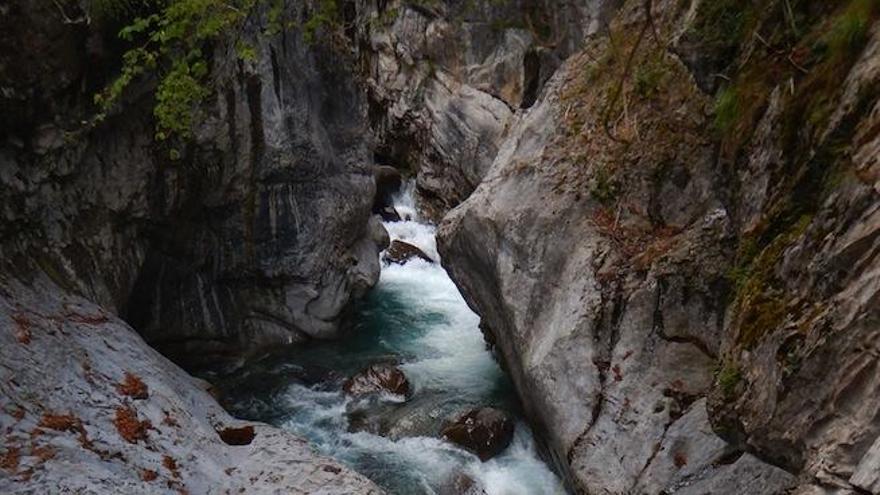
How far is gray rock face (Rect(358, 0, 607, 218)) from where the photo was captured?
25078 mm

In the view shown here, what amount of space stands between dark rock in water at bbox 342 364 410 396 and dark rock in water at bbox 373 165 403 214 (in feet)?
37.2

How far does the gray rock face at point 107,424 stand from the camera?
673 centimetres

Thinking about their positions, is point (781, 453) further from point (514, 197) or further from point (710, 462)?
point (514, 197)

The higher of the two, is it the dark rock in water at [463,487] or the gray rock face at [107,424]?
the gray rock face at [107,424]

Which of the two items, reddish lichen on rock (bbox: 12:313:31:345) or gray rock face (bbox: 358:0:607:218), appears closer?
reddish lichen on rock (bbox: 12:313:31:345)

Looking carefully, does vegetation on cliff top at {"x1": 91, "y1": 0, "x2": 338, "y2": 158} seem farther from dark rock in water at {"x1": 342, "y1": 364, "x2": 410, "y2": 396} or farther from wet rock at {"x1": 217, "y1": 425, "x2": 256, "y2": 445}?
dark rock in water at {"x1": 342, "y1": 364, "x2": 410, "y2": 396}

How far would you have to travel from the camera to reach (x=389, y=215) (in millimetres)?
22969

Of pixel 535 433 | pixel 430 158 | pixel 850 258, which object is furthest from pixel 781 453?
pixel 430 158

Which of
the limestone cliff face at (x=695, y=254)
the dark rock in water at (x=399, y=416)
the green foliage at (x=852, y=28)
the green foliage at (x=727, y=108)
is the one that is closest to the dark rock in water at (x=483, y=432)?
the dark rock in water at (x=399, y=416)

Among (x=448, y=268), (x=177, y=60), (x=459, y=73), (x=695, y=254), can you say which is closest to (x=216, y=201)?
(x=177, y=60)

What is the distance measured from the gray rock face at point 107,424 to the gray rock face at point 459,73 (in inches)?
649

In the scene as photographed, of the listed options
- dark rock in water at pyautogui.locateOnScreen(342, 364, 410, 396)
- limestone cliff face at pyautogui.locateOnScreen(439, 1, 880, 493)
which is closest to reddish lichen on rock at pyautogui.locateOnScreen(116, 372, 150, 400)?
dark rock in water at pyautogui.locateOnScreen(342, 364, 410, 396)

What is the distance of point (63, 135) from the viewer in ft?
31.3

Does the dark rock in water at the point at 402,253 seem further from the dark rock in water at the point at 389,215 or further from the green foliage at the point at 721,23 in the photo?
the green foliage at the point at 721,23
